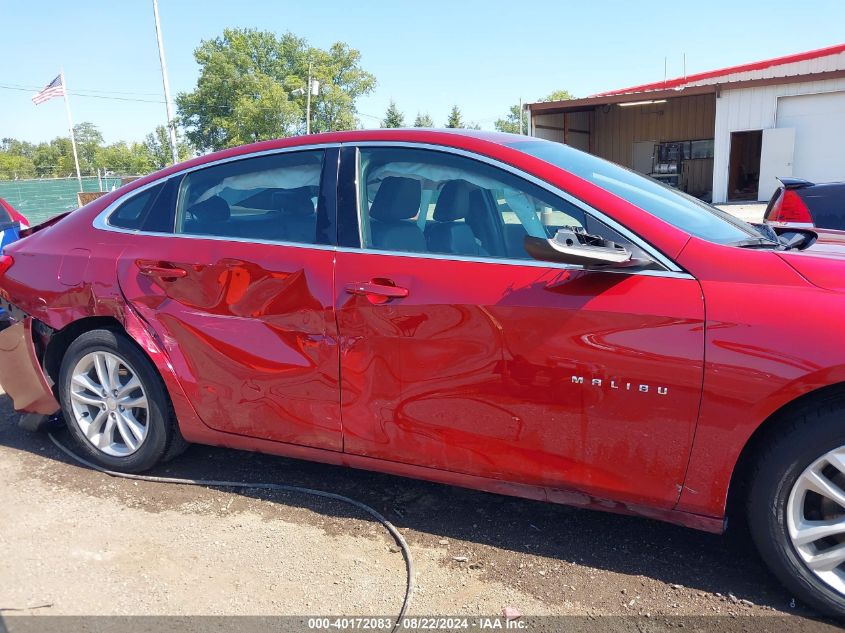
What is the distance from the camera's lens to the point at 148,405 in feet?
11.4

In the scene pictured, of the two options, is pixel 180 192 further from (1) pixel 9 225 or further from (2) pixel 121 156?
(2) pixel 121 156

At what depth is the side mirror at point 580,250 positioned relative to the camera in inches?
94.0

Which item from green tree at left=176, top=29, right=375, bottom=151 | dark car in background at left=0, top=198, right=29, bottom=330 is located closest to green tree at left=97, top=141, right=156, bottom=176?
green tree at left=176, top=29, right=375, bottom=151

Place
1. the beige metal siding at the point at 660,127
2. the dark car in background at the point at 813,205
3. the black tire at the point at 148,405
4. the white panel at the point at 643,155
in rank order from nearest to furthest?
the black tire at the point at 148,405 < the dark car in background at the point at 813,205 < the beige metal siding at the point at 660,127 < the white panel at the point at 643,155

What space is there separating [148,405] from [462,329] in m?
1.84

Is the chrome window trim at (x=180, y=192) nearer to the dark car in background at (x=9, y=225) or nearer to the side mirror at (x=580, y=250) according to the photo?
the side mirror at (x=580, y=250)

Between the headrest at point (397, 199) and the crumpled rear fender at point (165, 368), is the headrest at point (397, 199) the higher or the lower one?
the higher one

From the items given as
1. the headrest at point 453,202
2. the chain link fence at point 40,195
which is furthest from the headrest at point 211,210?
the chain link fence at point 40,195

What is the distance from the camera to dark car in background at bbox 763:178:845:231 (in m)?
5.72

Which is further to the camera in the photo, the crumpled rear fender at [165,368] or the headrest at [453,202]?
the crumpled rear fender at [165,368]

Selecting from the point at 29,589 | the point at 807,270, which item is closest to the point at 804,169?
the point at 807,270

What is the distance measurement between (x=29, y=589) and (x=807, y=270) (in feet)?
10.4

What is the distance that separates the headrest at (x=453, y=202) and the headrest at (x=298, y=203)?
0.60 meters

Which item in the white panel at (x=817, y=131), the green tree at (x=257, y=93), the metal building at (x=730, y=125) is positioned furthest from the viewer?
the green tree at (x=257, y=93)
